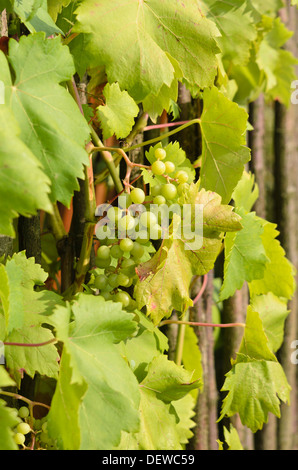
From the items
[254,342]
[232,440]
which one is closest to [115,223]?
[254,342]

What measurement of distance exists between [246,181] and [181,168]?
240 millimetres

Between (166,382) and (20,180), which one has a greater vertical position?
(20,180)

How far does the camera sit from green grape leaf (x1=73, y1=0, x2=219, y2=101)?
0.72 metres

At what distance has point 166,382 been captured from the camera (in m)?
0.84

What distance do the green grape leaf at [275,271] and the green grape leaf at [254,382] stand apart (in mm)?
119

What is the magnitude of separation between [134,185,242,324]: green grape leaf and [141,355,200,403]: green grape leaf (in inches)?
4.4

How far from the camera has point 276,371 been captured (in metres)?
1.01

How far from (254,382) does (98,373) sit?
43 centimetres

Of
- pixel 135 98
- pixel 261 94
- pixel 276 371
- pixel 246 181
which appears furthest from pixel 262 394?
pixel 261 94

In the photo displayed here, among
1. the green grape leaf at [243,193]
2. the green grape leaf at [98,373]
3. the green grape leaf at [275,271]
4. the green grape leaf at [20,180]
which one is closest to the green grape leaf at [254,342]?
the green grape leaf at [275,271]

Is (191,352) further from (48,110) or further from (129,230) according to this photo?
(48,110)
